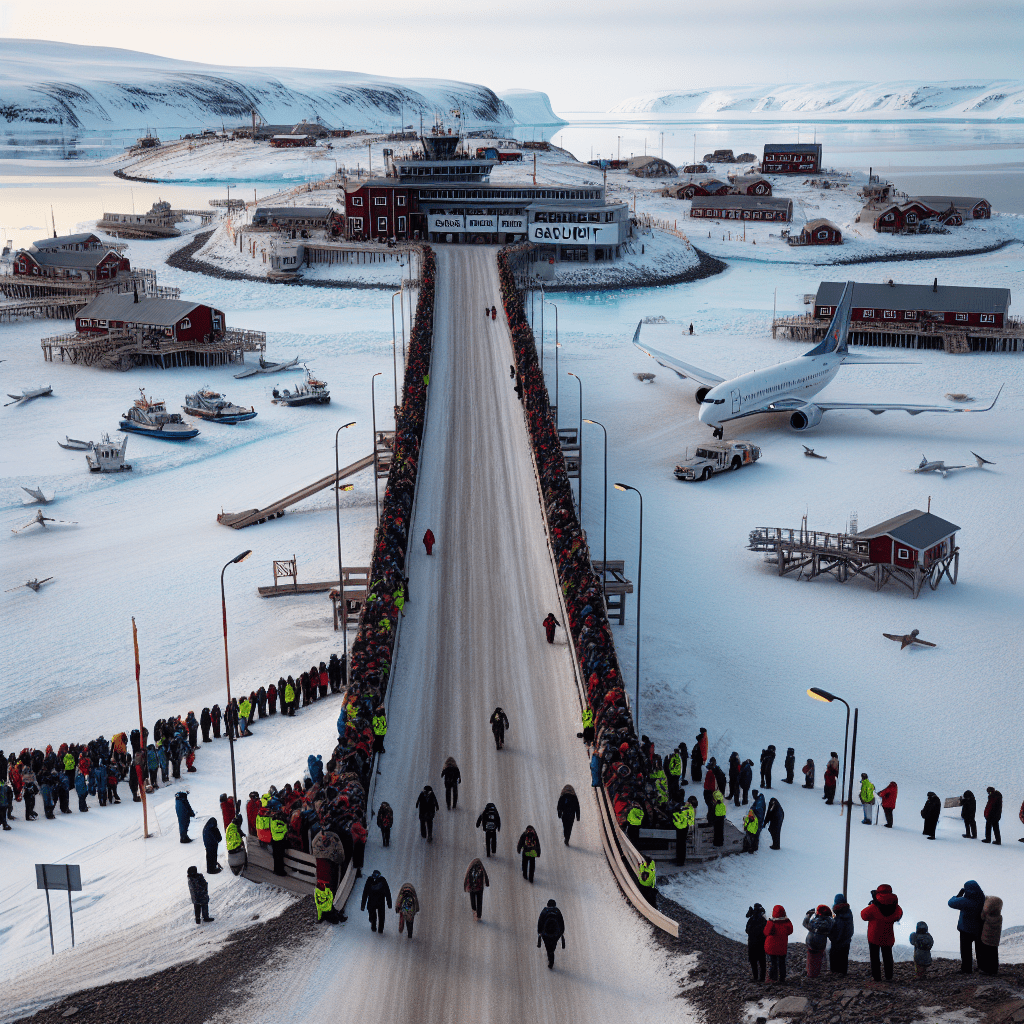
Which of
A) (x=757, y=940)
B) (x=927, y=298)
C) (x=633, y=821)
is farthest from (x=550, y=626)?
(x=927, y=298)

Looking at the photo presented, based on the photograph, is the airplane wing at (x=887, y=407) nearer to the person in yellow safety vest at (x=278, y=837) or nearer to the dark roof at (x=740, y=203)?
the person in yellow safety vest at (x=278, y=837)

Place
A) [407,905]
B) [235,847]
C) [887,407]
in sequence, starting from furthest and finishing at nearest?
[887,407] → [235,847] → [407,905]

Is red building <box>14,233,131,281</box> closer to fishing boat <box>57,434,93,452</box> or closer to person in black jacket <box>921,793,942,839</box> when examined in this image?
fishing boat <box>57,434,93,452</box>

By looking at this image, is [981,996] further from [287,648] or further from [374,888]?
[287,648]

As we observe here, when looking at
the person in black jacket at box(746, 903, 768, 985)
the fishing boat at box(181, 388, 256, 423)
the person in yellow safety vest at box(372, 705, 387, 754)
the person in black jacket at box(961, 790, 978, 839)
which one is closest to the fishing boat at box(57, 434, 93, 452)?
the fishing boat at box(181, 388, 256, 423)

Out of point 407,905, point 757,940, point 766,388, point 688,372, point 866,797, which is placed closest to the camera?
point 757,940

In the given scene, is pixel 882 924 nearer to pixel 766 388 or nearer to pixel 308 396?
pixel 766 388

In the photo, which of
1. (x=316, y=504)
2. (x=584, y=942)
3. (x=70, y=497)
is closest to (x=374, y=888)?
(x=584, y=942)
